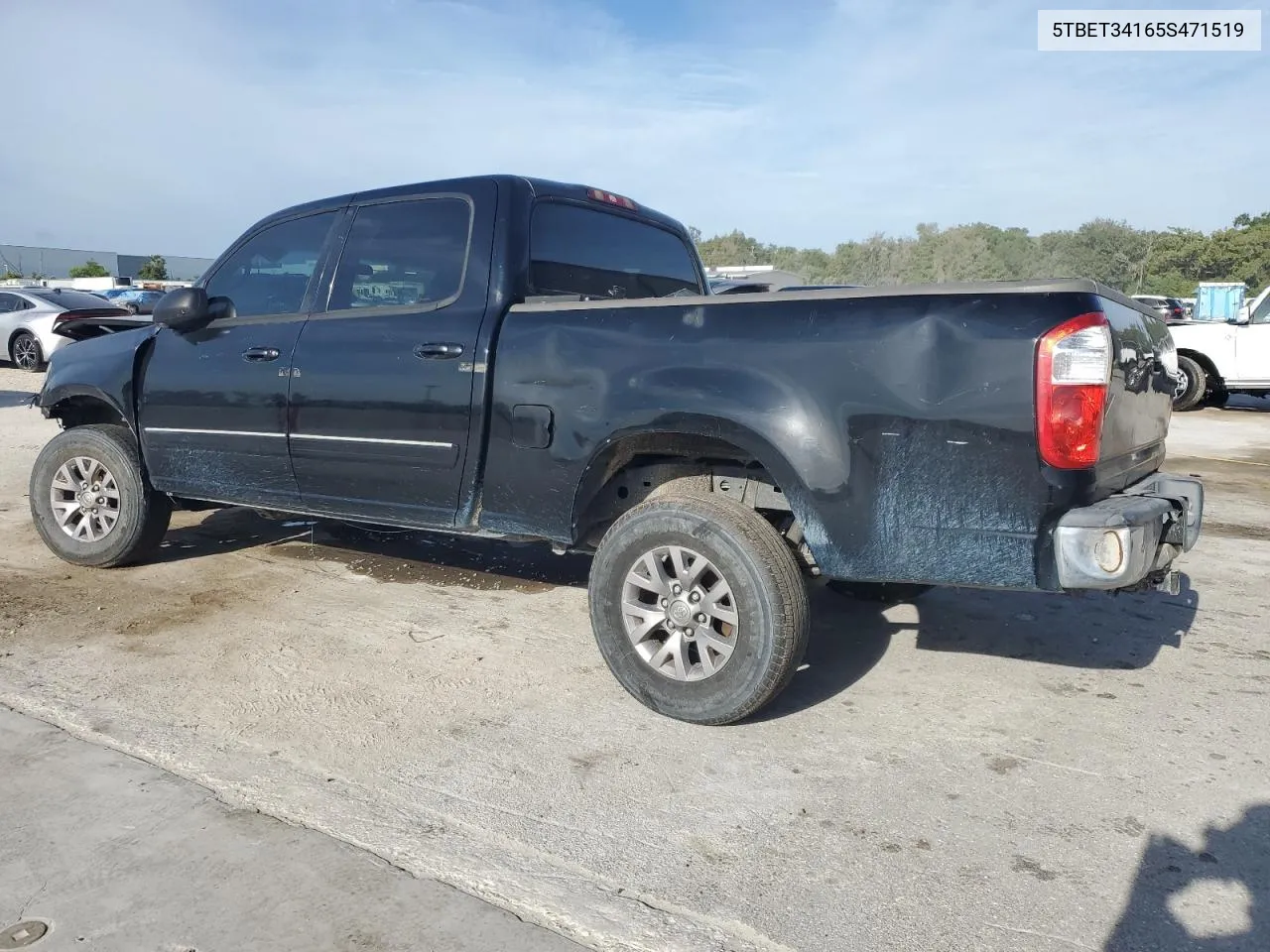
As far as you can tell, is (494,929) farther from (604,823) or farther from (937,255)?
(937,255)

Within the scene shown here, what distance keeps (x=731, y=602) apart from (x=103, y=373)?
371cm

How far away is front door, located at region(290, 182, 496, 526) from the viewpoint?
13.4ft

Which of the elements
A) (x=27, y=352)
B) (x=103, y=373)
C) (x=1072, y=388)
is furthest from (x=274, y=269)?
(x=27, y=352)

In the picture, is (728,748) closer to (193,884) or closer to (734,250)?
(193,884)

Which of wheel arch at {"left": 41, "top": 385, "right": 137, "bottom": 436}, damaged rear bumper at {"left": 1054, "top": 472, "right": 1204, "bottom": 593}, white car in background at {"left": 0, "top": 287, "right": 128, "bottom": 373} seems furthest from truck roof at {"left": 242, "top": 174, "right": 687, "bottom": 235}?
white car in background at {"left": 0, "top": 287, "right": 128, "bottom": 373}

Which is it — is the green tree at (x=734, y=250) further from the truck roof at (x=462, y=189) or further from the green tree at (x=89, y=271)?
the truck roof at (x=462, y=189)

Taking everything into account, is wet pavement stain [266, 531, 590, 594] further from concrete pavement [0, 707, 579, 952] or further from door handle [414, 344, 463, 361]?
concrete pavement [0, 707, 579, 952]

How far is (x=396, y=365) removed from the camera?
4.19 metres

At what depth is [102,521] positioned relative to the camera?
5355 millimetres

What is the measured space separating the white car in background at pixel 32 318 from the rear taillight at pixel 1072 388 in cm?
1627

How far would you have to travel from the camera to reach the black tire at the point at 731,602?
331 cm

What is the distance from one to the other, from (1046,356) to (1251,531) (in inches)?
185

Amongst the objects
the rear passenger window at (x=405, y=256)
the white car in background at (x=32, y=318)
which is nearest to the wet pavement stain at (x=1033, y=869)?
the rear passenger window at (x=405, y=256)

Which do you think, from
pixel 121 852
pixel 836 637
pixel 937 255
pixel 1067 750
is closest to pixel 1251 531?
pixel 836 637
